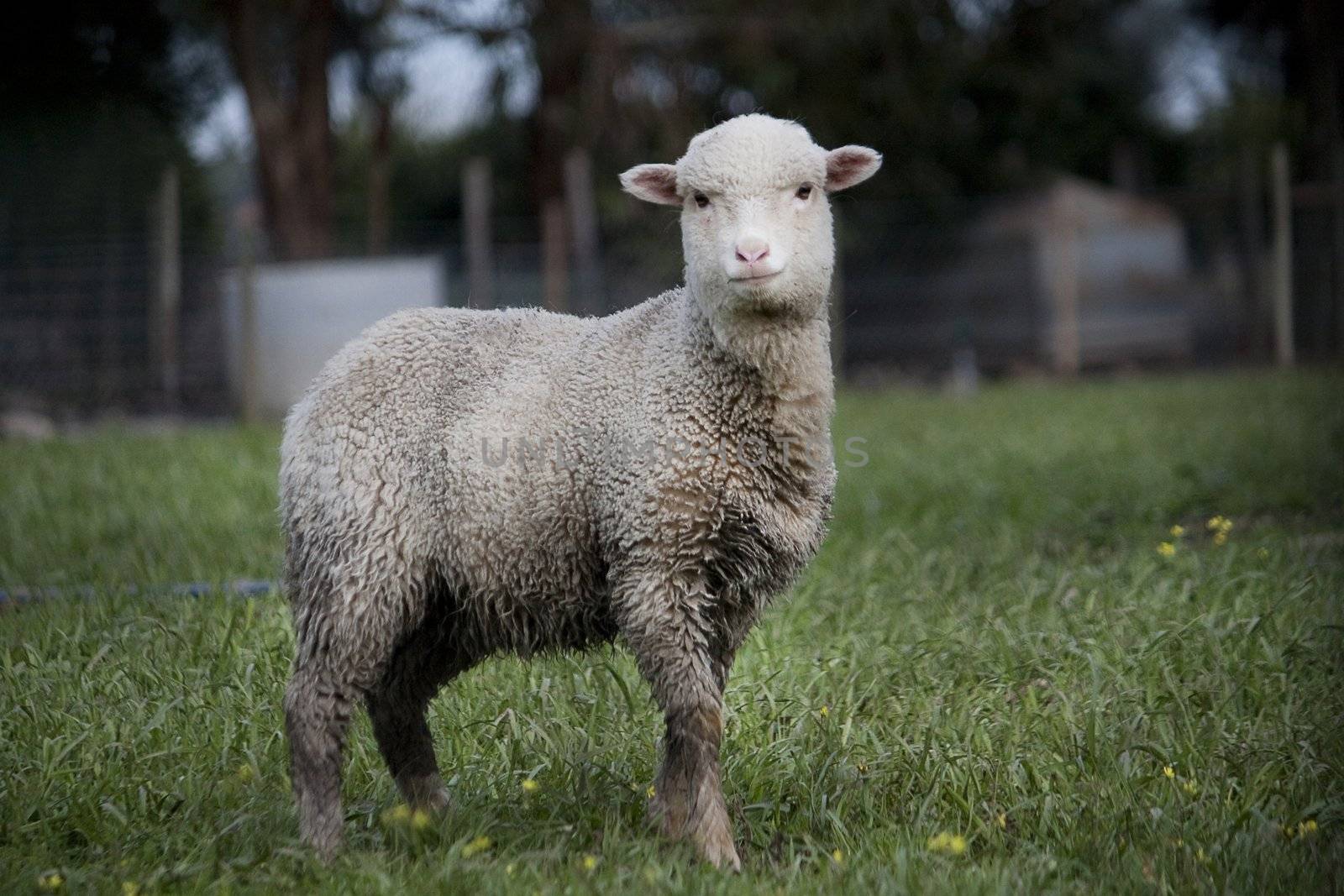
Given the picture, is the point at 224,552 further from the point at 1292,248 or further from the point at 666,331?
the point at 1292,248

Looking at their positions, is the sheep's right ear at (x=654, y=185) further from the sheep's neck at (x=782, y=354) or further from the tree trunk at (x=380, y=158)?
the tree trunk at (x=380, y=158)

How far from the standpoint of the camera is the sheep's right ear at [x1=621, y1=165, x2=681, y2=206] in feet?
11.1

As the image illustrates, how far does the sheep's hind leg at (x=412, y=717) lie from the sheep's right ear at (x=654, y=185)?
115 centimetres

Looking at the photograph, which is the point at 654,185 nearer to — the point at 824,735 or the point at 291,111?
the point at 824,735

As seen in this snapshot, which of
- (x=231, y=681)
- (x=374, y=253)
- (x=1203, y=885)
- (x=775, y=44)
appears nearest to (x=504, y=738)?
(x=231, y=681)

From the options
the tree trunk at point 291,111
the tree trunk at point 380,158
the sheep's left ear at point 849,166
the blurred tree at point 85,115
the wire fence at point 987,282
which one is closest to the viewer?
the sheep's left ear at point 849,166

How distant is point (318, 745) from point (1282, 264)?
13.4 meters

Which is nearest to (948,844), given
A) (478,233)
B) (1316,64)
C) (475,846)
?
(475,846)

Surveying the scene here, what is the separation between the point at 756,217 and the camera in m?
3.14

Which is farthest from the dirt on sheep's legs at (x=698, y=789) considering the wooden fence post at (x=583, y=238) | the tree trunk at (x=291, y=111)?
the tree trunk at (x=291, y=111)

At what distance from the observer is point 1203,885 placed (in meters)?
2.84

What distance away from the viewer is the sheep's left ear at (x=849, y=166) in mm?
3379

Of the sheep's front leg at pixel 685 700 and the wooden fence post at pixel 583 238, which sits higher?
the wooden fence post at pixel 583 238

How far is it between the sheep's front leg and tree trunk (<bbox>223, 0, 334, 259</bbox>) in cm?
1177
